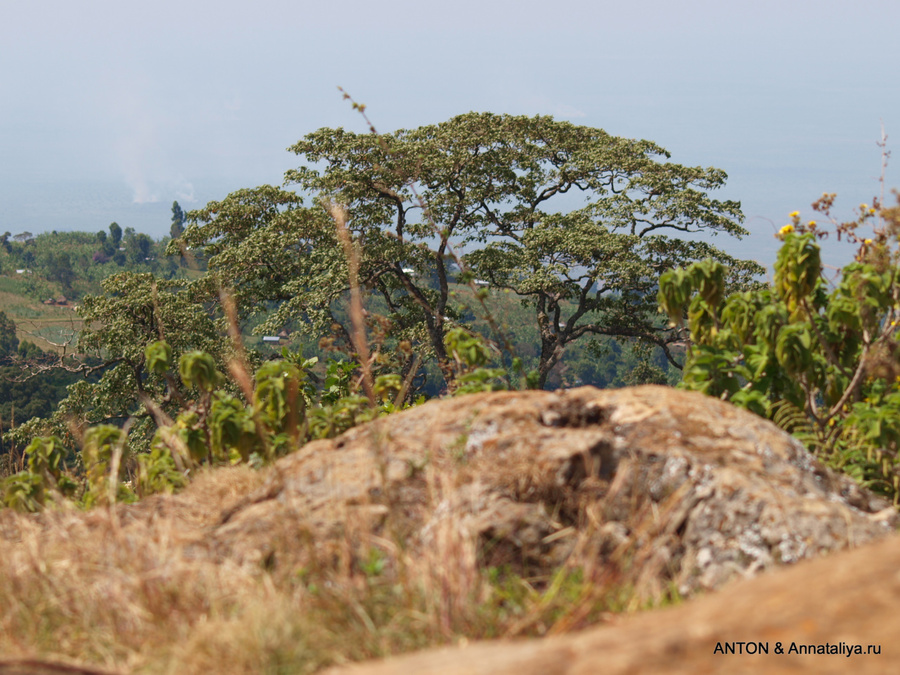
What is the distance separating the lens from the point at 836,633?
5.24ft

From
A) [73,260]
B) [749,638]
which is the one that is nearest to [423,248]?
[749,638]

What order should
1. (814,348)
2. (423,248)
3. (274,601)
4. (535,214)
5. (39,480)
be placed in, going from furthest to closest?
(535,214) < (423,248) < (814,348) < (39,480) < (274,601)

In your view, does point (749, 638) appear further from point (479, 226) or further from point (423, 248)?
point (479, 226)

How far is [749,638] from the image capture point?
63.6 inches

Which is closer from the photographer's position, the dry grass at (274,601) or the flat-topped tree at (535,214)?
the dry grass at (274,601)

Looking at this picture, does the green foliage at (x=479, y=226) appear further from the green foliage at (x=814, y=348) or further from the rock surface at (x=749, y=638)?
the rock surface at (x=749, y=638)

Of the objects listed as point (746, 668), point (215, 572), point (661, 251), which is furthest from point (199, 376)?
point (661, 251)

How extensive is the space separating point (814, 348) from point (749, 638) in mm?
3872

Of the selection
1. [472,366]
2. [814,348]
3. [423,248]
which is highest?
[423,248]

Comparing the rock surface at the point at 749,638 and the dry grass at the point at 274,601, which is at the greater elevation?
the rock surface at the point at 749,638

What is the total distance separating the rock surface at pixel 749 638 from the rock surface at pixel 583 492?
26.3 inches

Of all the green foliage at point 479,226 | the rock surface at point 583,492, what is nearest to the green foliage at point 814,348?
the rock surface at point 583,492

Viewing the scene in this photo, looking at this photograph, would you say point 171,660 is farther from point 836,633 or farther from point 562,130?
point 562,130

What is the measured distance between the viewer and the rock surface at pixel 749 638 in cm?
153
